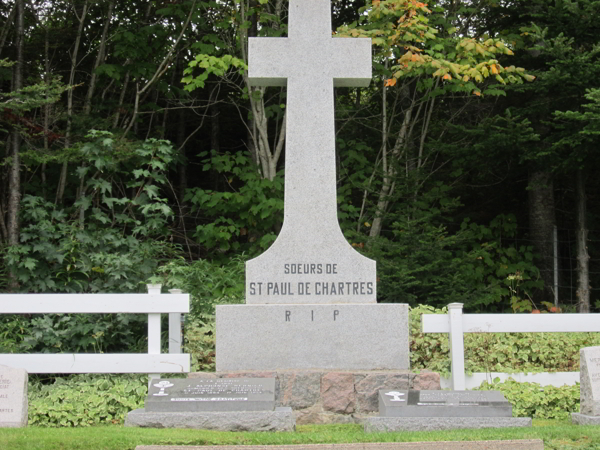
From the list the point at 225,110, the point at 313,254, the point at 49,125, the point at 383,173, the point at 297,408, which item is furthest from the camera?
the point at 225,110

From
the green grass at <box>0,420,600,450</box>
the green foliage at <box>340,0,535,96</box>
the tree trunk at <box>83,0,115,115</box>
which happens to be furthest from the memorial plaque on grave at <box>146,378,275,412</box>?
the tree trunk at <box>83,0,115,115</box>

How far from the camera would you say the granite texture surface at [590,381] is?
18.5 feet

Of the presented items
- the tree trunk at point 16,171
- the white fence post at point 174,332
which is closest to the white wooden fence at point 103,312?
the white fence post at point 174,332

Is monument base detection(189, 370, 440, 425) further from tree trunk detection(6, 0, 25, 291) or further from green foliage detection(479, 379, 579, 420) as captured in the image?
tree trunk detection(6, 0, 25, 291)

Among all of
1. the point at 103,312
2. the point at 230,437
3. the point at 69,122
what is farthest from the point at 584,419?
the point at 69,122

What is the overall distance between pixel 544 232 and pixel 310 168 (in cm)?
691

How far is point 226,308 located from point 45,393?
2046 mm

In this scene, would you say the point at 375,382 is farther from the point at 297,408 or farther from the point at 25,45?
the point at 25,45

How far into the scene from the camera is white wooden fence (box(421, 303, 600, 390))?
6.87m

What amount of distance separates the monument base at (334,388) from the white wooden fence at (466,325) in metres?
0.75

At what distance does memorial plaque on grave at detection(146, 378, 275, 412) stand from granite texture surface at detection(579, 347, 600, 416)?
2531 millimetres

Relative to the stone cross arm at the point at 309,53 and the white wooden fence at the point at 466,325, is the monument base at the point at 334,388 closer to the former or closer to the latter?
the white wooden fence at the point at 466,325

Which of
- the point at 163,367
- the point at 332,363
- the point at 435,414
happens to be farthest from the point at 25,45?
the point at 435,414

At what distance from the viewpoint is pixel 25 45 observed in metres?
11.4
